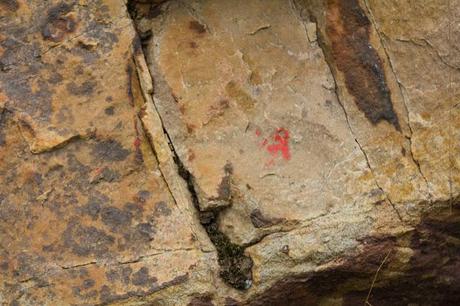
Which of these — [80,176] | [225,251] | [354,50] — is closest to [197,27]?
[354,50]

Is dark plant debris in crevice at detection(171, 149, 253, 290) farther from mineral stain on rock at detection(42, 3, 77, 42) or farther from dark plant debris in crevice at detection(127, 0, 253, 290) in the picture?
mineral stain on rock at detection(42, 3, 77, 42)

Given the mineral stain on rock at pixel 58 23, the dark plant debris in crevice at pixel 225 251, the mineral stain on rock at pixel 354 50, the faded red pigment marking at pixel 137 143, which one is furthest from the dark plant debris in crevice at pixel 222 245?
the mineral stain on rock at pixel 354 50

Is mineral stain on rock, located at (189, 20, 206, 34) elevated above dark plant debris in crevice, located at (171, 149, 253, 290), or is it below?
above

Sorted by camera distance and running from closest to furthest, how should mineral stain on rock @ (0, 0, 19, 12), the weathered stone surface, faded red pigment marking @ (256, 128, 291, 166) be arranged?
the weathered stone surface, mineral stain on rock @ (0, 0, 19, 12), faded red pigment marking @ (256, 128, 291, 166)

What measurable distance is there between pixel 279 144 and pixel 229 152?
176mm

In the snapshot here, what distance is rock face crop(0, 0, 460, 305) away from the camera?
278 centimetres

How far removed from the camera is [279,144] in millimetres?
2965

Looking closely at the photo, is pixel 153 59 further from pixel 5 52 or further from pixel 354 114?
pixel 354 114

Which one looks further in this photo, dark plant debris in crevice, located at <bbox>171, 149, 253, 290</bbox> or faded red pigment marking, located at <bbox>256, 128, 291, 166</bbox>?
faded red pigment marking, located at <bbox>256, 128, 291, 166</bbox>

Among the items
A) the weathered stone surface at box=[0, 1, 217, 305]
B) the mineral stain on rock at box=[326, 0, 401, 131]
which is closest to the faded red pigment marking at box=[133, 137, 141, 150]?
the weathered stone surface at box=[0, 1, 217, 305]

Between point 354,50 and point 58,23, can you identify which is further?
point 354,50

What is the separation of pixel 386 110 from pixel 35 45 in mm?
1227

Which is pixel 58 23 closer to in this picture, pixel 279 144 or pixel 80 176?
pixel 80 176

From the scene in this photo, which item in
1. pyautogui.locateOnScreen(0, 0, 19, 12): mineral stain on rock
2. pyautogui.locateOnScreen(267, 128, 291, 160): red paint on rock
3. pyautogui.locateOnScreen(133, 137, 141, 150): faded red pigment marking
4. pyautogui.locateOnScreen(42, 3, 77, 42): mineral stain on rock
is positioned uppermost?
pyautogui.locateOnScreen(0, 0, 19, 12): mineral stain on rock
